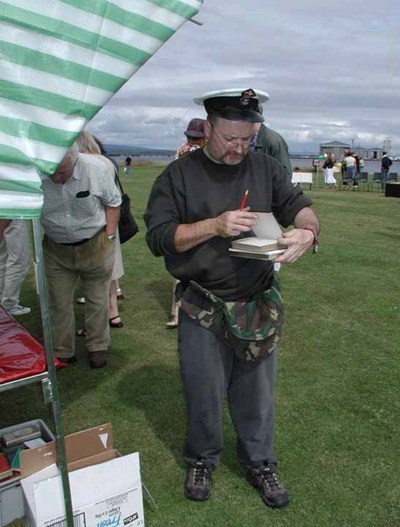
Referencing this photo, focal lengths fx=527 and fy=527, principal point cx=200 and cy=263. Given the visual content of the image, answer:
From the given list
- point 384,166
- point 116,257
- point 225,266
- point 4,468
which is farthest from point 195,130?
point 384,166

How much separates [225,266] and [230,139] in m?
0.61

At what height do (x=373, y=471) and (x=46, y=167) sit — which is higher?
(x=46, y=167)

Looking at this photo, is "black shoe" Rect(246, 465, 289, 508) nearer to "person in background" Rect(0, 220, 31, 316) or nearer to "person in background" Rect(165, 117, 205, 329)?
"person in background" Rect(165, 117, 205, 329)

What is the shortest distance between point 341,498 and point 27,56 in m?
2.67

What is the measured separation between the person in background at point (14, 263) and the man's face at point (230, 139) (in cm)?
330

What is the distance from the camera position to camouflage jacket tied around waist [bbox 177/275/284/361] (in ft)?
8.48

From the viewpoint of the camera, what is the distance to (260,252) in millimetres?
2273

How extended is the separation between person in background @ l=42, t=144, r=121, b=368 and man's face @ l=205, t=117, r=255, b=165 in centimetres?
157

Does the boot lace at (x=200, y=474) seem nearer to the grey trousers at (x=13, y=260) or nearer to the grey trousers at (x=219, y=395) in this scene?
the grey trousers at (x=219, y=395)

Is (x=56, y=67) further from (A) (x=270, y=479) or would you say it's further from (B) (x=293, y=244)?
(A) (x=270, y=479)

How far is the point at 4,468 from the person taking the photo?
2.60 metres

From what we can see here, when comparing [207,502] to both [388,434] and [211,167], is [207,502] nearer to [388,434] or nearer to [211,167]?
[388,434]

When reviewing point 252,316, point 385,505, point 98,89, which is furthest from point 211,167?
point 385,505

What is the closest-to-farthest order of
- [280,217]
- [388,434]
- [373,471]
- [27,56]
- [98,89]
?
[27,56]
[98,89]
[280,217]
[373,471]
[388,434]
